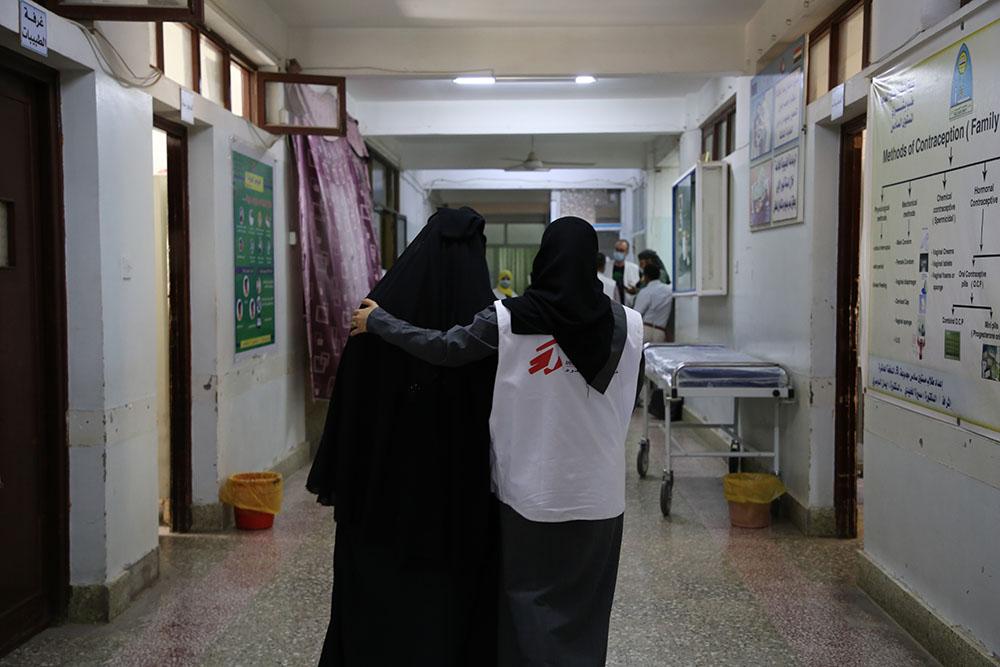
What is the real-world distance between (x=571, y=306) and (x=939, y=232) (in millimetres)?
1492

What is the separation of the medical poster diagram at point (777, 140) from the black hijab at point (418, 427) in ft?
9.19

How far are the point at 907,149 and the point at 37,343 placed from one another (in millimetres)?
3193

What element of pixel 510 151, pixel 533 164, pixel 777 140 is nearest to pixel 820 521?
pixel 777 140

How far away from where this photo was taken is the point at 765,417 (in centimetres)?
541

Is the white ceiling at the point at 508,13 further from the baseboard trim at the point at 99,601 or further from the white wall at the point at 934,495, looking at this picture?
the baseboard trim at the point at 99,601

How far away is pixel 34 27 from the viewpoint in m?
2.92

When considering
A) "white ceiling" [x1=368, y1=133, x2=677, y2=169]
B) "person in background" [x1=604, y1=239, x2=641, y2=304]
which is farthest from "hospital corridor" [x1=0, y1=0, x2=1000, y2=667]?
"white ceiling" [x1=368, y1=133, x2=677, y2=169]

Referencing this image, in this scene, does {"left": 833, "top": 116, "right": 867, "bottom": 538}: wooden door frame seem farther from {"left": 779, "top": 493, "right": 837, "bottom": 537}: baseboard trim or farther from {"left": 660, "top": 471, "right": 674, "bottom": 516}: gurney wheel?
{"left": 660, "top": 471, "right": 674, "bottom": 516}: gurney wheel

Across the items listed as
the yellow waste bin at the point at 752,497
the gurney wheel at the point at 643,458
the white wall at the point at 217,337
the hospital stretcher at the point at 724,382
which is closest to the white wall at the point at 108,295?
the white wall at the point at 217,337

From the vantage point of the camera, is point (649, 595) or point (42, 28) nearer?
point (42, 28)

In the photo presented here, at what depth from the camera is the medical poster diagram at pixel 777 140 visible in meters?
4.75

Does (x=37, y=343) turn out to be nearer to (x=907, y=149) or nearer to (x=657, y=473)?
(x=907, y=149)

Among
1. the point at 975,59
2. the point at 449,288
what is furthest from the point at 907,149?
the point at 449,288

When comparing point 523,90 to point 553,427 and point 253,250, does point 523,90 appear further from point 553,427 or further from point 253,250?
point 553,427
